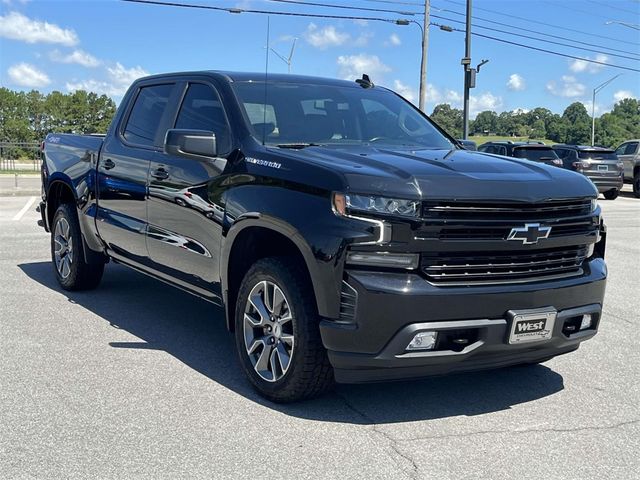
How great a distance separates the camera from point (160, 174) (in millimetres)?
5184

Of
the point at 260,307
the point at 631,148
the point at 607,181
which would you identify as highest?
the point at 631,148

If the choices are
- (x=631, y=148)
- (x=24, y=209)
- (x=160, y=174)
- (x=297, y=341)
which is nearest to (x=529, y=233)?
(x=297, y=341)

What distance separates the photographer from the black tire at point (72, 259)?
675 cm

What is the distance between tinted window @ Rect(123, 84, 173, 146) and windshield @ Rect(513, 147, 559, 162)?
16281mm

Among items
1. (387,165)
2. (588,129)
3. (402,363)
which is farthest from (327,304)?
(588,129)

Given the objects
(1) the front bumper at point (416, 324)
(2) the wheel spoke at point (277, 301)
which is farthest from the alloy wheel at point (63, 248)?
(1) the front bumper at point (416, 324)

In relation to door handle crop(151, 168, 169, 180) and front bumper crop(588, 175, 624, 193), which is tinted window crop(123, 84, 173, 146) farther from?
front bumper crop(588, 175, 624, 193)

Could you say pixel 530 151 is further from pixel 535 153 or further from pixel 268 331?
pixel 268 331

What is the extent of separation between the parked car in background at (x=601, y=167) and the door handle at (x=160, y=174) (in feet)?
62.3

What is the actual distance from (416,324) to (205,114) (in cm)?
233

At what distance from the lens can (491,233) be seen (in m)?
3.70

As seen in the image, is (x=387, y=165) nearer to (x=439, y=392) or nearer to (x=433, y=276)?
(x=433, y=276)

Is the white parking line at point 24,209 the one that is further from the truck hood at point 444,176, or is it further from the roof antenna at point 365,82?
the truck hood at point 444,176

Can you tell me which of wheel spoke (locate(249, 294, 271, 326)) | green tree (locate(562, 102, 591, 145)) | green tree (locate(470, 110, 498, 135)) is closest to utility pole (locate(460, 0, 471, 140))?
green tree (locate(470, 110, 498, 135))
